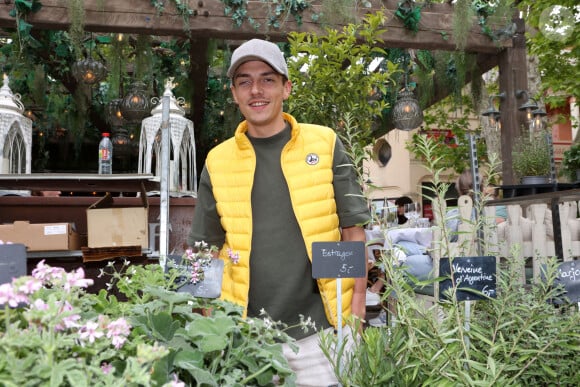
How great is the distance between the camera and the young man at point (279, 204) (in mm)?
1710

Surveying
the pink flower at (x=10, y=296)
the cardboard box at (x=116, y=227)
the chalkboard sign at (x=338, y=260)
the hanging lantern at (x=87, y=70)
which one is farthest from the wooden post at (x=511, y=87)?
the pink flower at (x=10, y=296)

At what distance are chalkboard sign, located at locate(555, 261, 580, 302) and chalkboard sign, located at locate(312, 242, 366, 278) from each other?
20.9 inches

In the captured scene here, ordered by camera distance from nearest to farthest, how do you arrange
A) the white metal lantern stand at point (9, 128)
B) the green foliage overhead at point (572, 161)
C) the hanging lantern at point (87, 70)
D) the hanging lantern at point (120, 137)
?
the white metal lantern stand at point (9, 128), the hanging lantern at point (87, 70), the green foliage overhead at point (572, 161), the hanging lantern at point (120, 137)

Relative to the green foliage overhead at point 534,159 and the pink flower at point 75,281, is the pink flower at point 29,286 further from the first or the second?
the green foliage overhead at point 534,159

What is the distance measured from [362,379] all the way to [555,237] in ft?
8.60

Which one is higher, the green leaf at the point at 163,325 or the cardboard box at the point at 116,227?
the cardboard box at the point at 116,227

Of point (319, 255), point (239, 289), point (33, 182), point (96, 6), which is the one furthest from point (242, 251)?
point (96, 6)

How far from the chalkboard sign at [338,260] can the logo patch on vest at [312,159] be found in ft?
1.00

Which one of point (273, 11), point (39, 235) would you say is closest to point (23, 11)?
point (273, 11)

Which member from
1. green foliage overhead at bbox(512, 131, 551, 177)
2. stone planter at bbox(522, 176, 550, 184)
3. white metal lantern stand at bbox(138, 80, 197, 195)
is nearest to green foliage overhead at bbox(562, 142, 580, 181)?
green foliage overhead at bbox(512, 131, 551, 177)

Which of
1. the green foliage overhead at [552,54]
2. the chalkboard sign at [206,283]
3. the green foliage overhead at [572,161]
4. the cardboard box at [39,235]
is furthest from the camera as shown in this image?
the green foliage overhead at [552,54]

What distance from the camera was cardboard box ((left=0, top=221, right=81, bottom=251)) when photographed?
3.25 metres

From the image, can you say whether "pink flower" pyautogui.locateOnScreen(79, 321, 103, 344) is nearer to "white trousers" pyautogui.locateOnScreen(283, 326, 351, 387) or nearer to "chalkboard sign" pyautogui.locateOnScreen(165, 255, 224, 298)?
"chalkboard sign" pyautogui.locateOnScreen(165, 255, 224, 298)

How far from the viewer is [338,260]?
1.53 m
